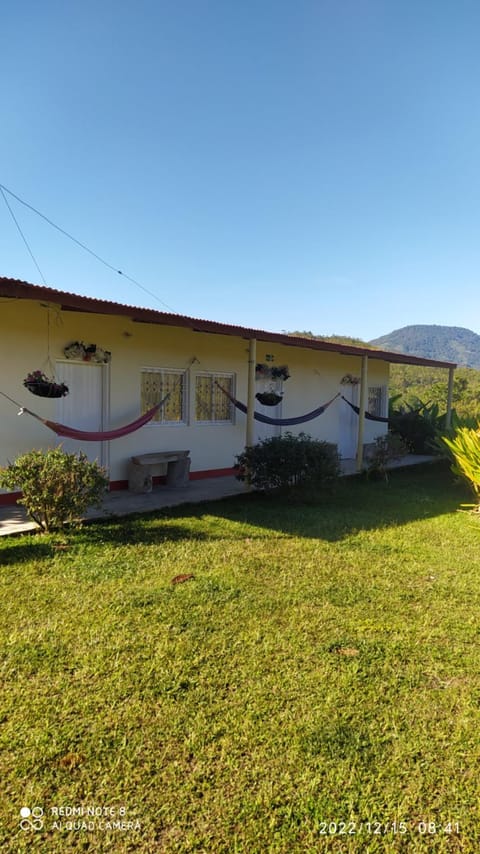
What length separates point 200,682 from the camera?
270 centimetres

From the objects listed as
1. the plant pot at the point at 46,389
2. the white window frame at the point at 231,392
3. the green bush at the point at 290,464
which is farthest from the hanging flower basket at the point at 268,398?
the plant pot at the point at 46,389

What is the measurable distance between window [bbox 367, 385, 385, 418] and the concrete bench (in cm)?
700

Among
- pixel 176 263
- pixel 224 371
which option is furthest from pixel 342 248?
pixel 224 371

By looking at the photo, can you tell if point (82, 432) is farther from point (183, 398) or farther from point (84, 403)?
point (183, 398)

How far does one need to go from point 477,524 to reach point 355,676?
4455 millimetres

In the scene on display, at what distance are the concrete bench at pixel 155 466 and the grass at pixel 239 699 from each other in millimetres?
2629

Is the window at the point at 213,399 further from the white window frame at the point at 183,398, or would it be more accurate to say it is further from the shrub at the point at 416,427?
the shrub at the point at 416,427

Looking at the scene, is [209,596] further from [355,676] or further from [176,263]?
[176,263]

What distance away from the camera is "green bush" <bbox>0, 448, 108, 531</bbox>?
16.5 ft

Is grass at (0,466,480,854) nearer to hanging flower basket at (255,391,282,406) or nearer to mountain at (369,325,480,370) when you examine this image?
hanging flower basket at (255,391,282,406)

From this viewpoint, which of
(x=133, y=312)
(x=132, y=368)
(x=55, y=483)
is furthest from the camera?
(x=132, y=368)

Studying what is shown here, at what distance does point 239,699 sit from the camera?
256cm

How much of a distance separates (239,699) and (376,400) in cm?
1227

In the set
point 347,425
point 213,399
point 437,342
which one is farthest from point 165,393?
point 437,342
